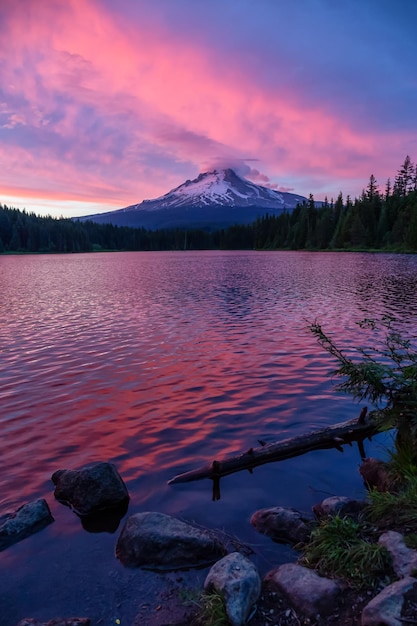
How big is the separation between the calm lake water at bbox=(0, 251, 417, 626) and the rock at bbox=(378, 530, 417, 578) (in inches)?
70.3

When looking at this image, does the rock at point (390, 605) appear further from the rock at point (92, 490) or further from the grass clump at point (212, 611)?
the rock at point (92, 490)

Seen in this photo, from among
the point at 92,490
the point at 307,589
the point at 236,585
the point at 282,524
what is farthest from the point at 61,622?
the point at 282,524

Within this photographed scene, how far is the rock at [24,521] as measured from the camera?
7301 millimetres

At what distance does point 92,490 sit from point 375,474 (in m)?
5.78

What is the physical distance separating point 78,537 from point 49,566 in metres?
0.81

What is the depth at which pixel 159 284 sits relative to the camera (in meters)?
52.1

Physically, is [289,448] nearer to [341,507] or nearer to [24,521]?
[341,507]

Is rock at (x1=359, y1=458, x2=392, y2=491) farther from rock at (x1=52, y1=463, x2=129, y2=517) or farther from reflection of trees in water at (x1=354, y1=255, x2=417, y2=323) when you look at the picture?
reflection of trees in water at (x1=354, y1=255, x2=417, y2=323)

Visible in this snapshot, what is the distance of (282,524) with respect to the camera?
7293mm

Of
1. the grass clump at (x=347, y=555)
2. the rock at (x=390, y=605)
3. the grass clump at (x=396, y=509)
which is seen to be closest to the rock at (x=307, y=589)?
the grass clump at (x=347, y=555)

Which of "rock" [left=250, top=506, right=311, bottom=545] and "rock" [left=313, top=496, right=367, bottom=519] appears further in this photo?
"rock" [left=313, top=496, right=367, bottom=519]

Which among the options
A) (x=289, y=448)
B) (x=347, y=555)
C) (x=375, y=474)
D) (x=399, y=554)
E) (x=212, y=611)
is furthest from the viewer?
(x=289, y=448)

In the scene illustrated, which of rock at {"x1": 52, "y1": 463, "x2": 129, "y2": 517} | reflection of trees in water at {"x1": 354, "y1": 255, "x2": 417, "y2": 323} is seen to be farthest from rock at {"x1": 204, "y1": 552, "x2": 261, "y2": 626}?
reflection of trees in water at {"x1": 354, "y1": 255, "x2": 417, "y2": 323}

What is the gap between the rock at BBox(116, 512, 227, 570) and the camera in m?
6.67
